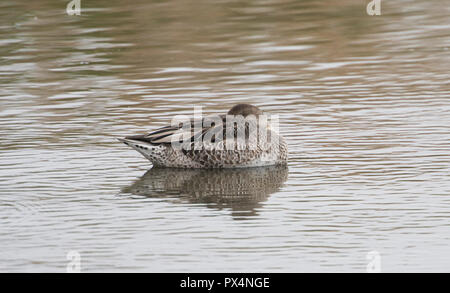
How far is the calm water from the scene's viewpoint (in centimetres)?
909

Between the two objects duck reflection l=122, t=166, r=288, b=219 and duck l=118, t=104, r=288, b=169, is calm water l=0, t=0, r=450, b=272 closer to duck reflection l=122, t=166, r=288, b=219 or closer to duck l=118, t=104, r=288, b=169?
duck reflection l=122, t=166, r=288, b=219

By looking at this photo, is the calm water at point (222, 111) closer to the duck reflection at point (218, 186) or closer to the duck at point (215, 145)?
the duck reflection at point (218, 186)

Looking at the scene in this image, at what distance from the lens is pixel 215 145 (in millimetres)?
12328

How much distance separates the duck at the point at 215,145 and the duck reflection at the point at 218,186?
4.0 inches

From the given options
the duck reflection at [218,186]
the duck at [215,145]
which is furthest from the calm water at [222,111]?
the duck at [215,145]

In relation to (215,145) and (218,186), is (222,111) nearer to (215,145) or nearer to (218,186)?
(215,145)

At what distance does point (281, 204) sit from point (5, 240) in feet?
8.62

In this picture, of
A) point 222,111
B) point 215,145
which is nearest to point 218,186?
point 215,145

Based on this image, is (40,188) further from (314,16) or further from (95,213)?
(314,16)

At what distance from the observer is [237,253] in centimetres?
881

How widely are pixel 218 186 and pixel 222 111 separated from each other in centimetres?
368

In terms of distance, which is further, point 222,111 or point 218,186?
point 222,111

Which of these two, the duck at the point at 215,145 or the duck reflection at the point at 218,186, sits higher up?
the duck at the point at 215,145

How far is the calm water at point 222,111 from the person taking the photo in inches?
358
